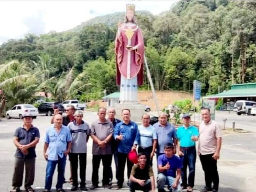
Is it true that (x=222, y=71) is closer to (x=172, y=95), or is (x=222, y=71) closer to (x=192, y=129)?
(x=172, y=95)

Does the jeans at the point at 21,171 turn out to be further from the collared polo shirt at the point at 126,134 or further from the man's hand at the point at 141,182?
the man's hand at the point at 141,182

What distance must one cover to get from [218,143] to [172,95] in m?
56.8

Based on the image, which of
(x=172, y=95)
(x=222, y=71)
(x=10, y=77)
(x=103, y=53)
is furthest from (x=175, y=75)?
(x=10, y=77)

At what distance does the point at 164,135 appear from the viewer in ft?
23.4

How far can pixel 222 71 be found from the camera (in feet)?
199

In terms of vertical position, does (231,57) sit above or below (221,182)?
above

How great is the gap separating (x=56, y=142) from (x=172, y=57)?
5830cm

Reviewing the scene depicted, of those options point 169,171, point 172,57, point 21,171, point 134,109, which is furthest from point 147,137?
point 172,57

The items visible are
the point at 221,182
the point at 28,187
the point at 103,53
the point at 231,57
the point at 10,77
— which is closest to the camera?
the point at 28,187

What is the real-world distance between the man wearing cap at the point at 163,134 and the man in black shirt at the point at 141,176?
1138 millimetres

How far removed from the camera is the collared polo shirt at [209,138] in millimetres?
7164

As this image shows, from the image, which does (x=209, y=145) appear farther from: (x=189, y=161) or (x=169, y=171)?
(x=169, y=171)

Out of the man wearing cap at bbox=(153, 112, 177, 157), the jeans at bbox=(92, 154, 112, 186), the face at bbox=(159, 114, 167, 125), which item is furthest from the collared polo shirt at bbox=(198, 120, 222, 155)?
the jeans at bbox=(92, 154, 112, 186)

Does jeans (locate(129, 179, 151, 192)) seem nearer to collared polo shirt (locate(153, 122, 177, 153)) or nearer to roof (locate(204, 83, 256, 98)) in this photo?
collared polo shirt (locate(153, 122, 177, 153))
